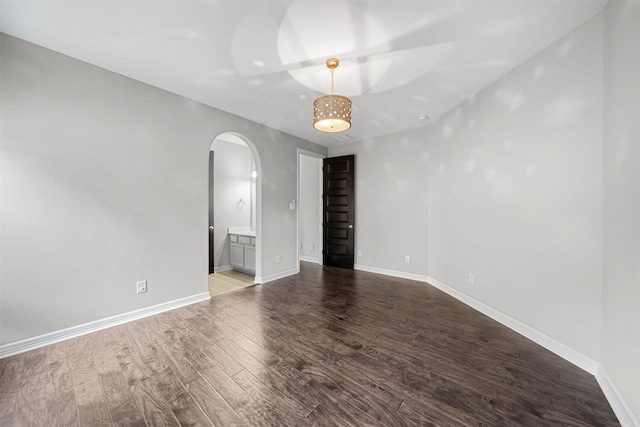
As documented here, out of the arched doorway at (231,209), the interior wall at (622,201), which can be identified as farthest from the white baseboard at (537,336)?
the arched doorway at (231,209)

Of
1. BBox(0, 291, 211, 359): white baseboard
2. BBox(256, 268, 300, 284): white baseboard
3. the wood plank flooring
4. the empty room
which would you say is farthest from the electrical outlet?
BBox(256, 268, 300, 284): white baseboard

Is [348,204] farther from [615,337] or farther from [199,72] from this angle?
[615,337]

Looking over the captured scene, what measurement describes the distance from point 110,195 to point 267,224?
6.99 feet

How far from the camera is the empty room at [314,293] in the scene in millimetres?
1562

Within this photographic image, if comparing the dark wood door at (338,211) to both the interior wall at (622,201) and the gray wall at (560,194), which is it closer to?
the gray wall at (560,194)

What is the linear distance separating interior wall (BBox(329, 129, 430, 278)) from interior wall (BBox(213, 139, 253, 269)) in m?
2.33

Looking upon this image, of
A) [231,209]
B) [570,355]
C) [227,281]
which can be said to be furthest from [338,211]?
[570,355]

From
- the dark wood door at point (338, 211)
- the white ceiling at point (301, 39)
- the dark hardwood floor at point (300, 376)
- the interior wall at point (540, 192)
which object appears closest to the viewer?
the dark hardwood floor at point (300, 376)

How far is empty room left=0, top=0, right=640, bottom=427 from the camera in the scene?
1.56m

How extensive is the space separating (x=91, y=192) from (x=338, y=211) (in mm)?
3881

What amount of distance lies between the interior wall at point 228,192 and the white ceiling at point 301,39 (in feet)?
7.03

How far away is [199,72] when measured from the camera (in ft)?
8.34

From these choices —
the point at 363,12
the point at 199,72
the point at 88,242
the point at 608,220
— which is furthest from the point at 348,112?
the point at 88,242

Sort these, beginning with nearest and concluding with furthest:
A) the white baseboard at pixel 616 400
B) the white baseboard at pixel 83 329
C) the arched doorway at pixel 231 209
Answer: the white baseboard at pixel 616 400 < the white baseboard at pixel 83 329 < the arched doorway at pixel 231 209
